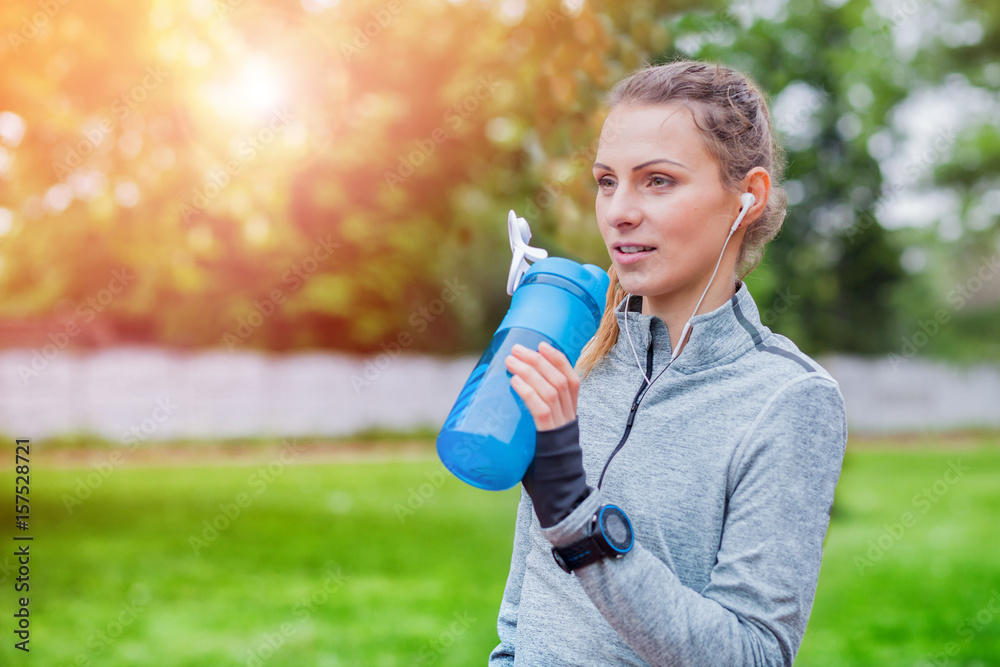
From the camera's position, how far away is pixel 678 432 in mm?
1445

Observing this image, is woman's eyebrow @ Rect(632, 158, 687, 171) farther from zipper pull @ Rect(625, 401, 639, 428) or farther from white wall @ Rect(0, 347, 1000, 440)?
white wall @ Rect(0, 347, 1000, 440)

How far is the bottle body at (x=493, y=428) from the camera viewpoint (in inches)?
53.8

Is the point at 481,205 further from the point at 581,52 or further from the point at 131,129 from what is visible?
the point at 581,52

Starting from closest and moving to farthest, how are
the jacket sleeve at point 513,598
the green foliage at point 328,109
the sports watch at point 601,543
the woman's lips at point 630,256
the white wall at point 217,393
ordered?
1. the sports watch at point 601,543
2. the woman's lips at point 630,256
3. the jacket sleeve at point 513,598
4. the green foliage at point 328,109
5. the white wall at point 217,393

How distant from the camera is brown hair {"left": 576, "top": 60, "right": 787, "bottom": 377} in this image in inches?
58.8

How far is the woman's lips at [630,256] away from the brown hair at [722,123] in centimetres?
19

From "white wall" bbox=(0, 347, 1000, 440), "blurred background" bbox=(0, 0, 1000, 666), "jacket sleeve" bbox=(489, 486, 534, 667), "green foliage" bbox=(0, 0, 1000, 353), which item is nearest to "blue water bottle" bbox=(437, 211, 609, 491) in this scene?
"jacket sleeve" bbox=(489, 486, 534, 667)

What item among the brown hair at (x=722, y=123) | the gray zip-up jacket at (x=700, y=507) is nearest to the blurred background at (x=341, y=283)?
the brown hair at (x=722, y=123)

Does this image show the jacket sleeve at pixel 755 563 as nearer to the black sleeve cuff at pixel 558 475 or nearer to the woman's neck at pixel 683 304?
the black sleeve cuff at pixel 558 475

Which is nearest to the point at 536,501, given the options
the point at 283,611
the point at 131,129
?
the point at 283,611

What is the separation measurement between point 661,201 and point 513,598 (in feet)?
2.67

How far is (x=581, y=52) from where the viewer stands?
16.0 feet

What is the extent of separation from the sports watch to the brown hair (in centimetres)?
46

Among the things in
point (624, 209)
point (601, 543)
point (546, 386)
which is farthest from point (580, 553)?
point (624, 209)
